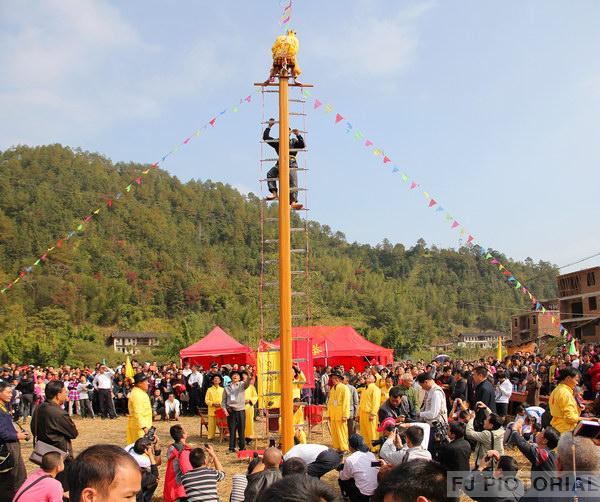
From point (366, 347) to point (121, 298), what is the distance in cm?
7081

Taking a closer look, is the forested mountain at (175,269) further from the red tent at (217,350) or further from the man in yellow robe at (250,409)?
the man in yellow robe at (250,409)

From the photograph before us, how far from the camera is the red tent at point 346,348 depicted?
2716cm

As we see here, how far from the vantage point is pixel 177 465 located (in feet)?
27.0

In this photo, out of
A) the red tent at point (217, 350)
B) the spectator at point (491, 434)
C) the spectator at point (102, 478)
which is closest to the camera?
the spectator at point (102, 478)

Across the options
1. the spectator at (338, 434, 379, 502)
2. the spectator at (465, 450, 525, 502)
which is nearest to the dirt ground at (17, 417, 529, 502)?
the spectator at (338, 434, 379, 502)

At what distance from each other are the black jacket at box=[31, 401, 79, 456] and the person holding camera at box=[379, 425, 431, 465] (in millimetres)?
3871

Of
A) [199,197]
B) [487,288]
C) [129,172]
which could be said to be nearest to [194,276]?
[199,197]

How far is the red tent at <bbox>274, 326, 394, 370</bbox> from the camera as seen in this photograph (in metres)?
27.2

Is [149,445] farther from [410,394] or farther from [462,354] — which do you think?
[462,354]

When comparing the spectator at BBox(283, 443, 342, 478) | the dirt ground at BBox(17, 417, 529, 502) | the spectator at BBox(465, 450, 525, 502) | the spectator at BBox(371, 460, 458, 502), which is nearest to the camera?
the spectator at BBox(371, 460, 458, 502)

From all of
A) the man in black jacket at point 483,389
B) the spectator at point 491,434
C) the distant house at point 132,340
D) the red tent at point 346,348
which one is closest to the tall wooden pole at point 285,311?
the spectator at point 491,434

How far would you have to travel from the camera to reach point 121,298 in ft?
305

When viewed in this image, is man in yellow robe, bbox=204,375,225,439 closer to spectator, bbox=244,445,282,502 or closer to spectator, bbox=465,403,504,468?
spectator, bbox=465,403,504,468

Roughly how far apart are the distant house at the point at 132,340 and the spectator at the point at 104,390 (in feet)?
194
